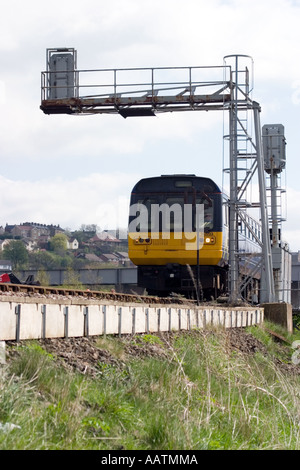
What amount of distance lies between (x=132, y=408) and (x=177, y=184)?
50.9 ft

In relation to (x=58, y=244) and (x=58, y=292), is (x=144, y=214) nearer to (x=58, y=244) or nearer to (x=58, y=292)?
(x=58, y=292)

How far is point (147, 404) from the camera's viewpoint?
23.9 feet

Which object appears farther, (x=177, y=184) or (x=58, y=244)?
(x=58, y=244)

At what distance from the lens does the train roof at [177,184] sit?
73.0 ft

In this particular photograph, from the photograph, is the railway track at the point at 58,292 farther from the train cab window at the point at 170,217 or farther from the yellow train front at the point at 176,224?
the train cab window at the point at 170,217

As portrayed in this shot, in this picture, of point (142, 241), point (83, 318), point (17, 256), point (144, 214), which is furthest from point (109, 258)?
point (83, 318)

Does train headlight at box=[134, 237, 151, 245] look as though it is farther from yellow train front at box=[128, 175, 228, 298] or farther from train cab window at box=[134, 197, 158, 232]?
train cab window at box=[134, 197, 158, 232]

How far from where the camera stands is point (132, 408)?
7.09 meters

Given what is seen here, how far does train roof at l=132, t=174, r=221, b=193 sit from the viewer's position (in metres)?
22.3

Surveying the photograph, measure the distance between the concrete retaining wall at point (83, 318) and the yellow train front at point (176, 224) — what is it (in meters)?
7.15

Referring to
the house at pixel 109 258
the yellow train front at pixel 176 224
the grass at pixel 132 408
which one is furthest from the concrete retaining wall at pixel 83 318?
the house at pixel 109 258

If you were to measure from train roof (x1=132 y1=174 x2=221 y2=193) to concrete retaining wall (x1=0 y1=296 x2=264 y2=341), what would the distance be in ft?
24.7

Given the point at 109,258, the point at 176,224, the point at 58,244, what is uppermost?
the point at 58,244
